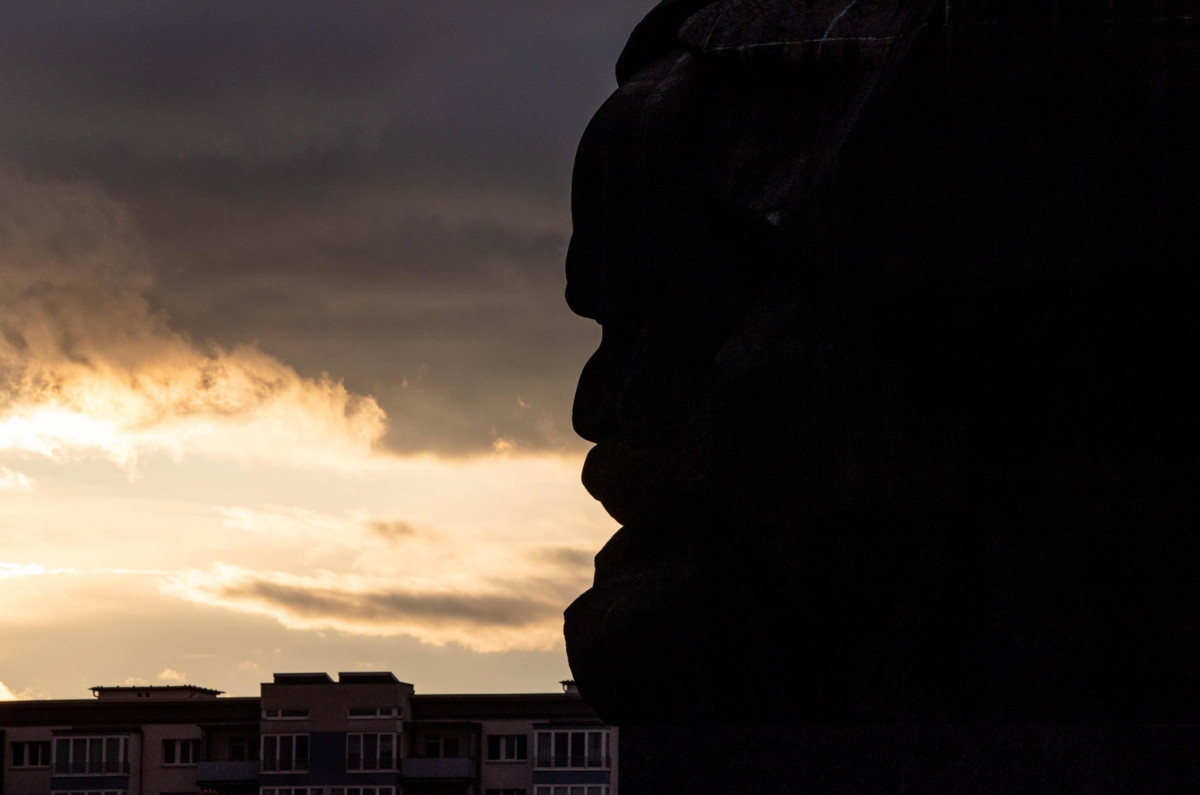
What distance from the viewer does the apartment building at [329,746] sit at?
40.1 meters

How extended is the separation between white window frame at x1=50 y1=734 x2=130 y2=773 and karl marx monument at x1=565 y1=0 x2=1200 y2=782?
37.7m

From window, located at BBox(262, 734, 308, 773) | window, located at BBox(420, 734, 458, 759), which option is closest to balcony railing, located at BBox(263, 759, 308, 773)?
window, located at BBox(262, 734, 308, 773)

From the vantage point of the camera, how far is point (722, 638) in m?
4.99

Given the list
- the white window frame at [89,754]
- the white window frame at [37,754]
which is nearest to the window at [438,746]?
the white window frame at [89,754]

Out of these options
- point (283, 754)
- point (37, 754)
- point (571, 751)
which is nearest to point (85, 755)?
point (37, 754)

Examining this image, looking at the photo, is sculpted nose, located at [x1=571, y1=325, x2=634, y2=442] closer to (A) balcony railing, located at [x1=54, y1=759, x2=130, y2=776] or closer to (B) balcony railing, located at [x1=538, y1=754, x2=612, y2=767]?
(B) balcony railing, located at [x1=538, y1=754, x2=612, y2=767]

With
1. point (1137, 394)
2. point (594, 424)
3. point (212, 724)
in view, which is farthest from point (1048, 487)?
point (212, 724)

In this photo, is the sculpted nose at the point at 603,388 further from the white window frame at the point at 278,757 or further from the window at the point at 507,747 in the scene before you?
the white window frame at the point at 278,757

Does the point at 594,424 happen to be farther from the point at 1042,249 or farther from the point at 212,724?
the point at 212,724

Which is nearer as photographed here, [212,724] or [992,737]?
[992,737]

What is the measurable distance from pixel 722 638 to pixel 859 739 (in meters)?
0.54

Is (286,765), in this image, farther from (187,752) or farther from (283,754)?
(187,752)

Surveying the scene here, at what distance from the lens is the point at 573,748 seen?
129 ft

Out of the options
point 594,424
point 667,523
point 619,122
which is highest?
point 619,122
